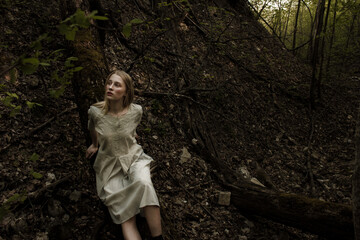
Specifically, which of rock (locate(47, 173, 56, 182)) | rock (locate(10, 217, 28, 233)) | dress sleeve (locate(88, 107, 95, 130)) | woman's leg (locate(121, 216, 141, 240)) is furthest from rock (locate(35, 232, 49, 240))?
dress sleeve (locate(88, 107, 95, 130))

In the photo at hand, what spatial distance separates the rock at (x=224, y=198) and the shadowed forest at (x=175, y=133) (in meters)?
0.03

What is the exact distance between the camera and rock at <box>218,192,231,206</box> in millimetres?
3730

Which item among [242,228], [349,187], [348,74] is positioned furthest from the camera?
[348,74]

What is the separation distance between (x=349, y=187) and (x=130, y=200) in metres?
4.33

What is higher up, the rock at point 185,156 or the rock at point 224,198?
the rock at point 185,156

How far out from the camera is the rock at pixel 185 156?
13.7 feet

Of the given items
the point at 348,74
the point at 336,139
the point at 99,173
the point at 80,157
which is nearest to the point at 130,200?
the point at 99,173

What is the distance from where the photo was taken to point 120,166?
2635 mm

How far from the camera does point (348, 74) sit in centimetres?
930

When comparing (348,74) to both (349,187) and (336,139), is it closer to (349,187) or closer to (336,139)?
(336,139)

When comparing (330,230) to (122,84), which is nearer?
(122,84)

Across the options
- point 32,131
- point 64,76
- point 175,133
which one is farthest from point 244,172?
point 64,76

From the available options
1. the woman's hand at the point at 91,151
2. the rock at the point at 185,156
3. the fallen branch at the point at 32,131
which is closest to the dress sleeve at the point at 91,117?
the woman's hand at the point at 91,151

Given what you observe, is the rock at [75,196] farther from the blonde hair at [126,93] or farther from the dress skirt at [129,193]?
the blonde hair at [126,93]
